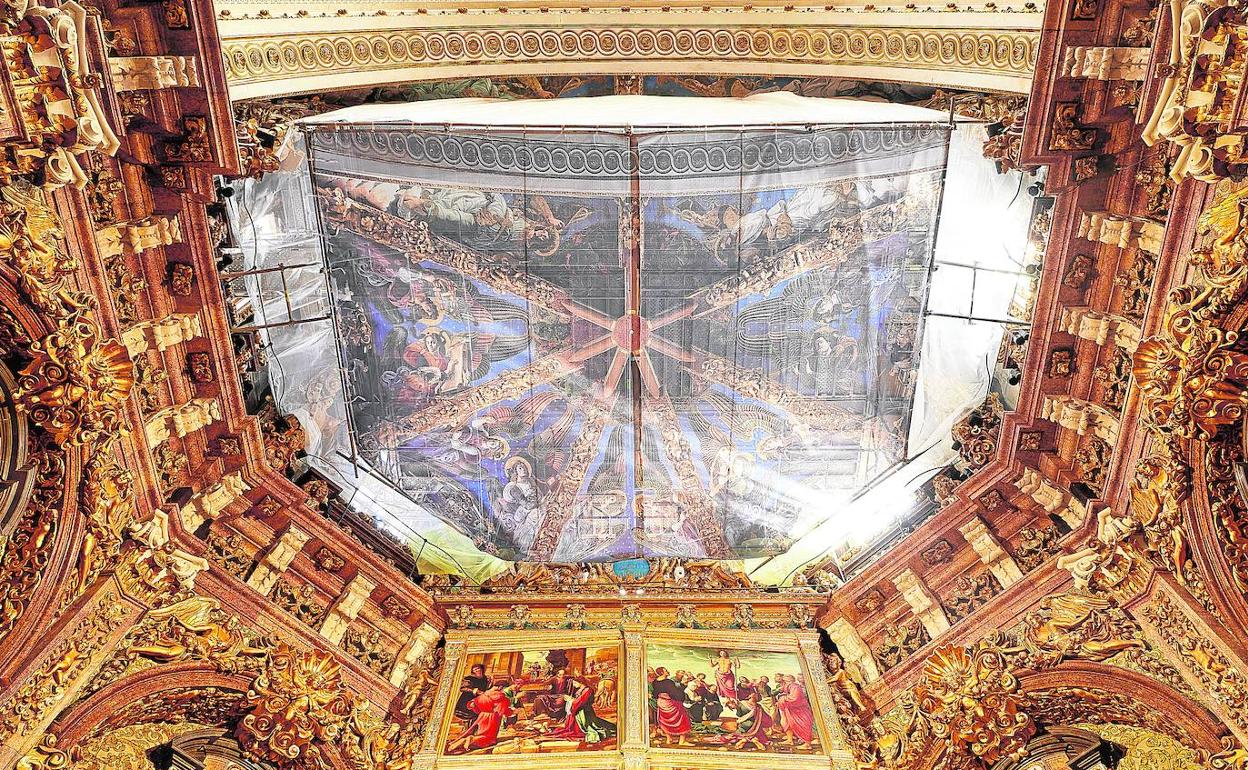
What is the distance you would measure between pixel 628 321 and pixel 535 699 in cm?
456

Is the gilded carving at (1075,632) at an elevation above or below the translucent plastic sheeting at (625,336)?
below

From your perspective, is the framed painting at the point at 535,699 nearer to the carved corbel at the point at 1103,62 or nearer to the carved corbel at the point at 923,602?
the carved corbel at the point at 923,602

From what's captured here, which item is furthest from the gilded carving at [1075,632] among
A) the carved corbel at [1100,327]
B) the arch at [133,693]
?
the arch at [133,693]

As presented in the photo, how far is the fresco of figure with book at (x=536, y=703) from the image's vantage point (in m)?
9.48

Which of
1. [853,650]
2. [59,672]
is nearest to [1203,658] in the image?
[853,650]

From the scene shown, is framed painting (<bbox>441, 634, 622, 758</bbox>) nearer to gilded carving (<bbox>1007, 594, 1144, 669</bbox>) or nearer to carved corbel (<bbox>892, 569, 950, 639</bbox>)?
carved corbel (<bbox>892, 569, 950, 639</bbox>)

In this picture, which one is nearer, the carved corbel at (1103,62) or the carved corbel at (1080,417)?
the carved corbel at (1103,62)

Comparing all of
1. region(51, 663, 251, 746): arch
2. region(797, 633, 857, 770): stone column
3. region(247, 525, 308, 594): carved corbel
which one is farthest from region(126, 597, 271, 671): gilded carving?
region(797, 633, 857, 770): stone column

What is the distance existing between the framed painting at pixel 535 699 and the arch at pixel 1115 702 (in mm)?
4268

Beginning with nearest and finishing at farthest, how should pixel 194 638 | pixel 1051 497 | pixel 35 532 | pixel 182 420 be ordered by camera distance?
pixel 35 532
pixel 194 638
pixel 182 420
pixel 1051 497

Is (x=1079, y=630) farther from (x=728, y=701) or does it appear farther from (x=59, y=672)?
(x=59, y=672)

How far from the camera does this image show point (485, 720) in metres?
9.74

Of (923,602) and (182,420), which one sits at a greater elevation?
(182,420)

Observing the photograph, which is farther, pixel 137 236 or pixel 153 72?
pixel 137 236
